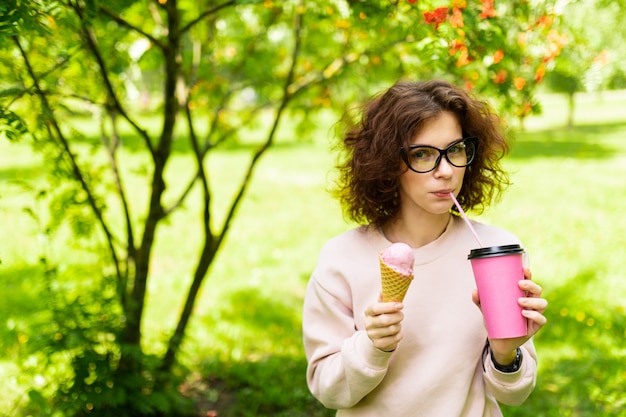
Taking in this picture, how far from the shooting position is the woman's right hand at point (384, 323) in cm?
142

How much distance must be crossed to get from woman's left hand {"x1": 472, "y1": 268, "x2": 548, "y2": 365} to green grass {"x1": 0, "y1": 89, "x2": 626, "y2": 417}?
136 cm

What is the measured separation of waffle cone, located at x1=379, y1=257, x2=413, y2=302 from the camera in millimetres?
1374

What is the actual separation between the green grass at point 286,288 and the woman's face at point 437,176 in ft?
3.62

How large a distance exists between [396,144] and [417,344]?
1.68 feet

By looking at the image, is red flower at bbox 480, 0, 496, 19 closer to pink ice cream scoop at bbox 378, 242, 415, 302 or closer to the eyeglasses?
the eyeglasses

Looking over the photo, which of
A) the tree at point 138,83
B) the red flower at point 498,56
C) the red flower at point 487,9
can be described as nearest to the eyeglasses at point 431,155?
the tree at point 138,83

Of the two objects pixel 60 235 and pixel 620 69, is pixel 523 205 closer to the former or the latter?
pixel 620 69

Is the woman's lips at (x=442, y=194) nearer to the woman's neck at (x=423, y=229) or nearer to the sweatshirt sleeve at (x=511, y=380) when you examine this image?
the woman's neck at (x=423, y=229)

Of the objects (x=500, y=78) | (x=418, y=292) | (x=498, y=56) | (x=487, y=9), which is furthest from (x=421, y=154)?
(x=500, y=78)

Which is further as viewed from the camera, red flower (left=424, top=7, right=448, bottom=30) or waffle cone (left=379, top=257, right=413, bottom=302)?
red flower (left=424, top=7, right=448, bottom=30)

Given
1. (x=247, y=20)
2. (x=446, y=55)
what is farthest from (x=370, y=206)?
(x=247, y=20)

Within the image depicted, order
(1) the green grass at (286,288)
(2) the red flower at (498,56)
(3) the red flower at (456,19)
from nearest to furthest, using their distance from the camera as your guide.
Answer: (3) the red flower at (456,19)
(2) the red flower at (498,56)
(1) the green grass at (286,288)

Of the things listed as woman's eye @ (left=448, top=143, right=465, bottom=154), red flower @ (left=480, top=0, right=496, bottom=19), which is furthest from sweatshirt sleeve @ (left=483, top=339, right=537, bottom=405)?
red flower @ (left=480, top=0, right=496, bottom=19)

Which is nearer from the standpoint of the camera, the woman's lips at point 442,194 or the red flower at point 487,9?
the woman's lips at point 442,194
